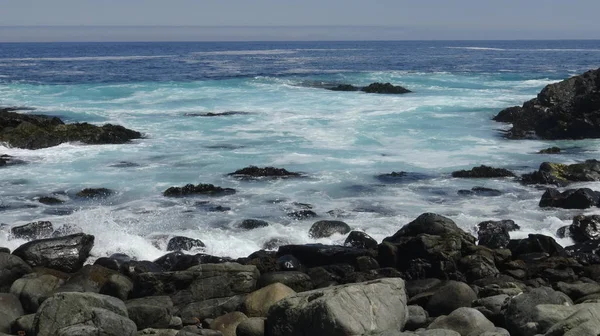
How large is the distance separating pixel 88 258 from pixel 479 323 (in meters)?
6.98

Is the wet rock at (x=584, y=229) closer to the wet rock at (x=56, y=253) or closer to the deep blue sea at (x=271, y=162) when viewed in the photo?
the deep blue sea at (x=271, y=162)

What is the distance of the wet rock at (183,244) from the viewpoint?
13.9 metres

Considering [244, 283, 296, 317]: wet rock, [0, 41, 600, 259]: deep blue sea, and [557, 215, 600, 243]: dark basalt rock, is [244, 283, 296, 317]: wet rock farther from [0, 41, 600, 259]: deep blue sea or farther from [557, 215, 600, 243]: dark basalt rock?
[557, 215, 600, 243]: dark basalt rock

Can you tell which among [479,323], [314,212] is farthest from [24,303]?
[314,212]

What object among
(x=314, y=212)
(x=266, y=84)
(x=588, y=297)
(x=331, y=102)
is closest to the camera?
(x=588, y=297)

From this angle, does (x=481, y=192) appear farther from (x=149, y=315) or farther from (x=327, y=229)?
(x=149, y=315)

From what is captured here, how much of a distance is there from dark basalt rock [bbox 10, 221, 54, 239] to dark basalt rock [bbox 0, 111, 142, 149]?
10.5m

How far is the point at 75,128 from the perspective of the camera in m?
26.3

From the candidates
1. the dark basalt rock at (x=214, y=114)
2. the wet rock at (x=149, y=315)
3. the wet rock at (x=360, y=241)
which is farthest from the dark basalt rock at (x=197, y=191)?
the dark basalt rock at (x=214, y=114)

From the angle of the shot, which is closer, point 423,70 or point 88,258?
point 88,258

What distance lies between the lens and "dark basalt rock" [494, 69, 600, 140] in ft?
90.5

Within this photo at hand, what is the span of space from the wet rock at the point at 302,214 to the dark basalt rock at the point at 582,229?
4896mm

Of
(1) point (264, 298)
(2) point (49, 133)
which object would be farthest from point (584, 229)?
(2) point (49, 133)

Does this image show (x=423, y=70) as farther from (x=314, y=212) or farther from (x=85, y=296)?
(x=85, y=296)
